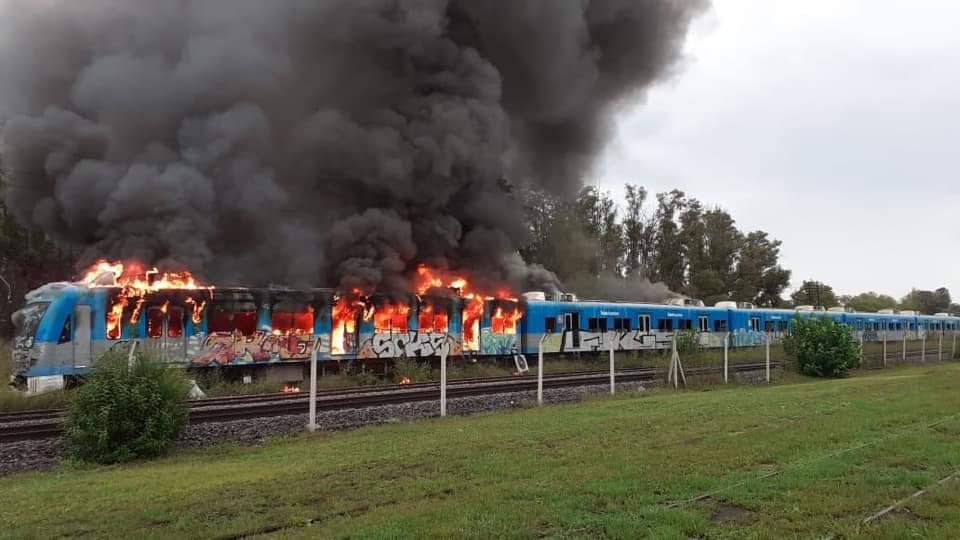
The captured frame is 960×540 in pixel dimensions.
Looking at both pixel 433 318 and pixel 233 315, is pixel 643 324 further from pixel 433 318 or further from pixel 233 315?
pixel 233 315

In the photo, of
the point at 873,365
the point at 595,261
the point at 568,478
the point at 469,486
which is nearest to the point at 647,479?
the point at 568,478

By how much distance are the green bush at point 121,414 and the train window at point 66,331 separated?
26.6ft

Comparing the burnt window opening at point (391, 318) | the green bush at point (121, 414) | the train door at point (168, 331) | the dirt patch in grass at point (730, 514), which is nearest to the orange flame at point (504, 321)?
the burnt window opening at point (391, 318)

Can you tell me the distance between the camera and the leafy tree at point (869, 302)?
94.2m

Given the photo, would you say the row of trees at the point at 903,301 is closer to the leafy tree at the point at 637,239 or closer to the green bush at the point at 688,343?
the leafy tree at the point at 637,239

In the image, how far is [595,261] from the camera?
6022 cm

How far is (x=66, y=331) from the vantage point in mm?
17031

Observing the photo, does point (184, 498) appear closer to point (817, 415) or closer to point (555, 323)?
point (817, 415)

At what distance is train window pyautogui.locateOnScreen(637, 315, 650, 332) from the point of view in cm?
3078

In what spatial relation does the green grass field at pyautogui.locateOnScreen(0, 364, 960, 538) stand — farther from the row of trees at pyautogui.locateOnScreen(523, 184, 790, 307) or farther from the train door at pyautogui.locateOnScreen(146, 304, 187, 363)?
the row of trees at pyautogui.locateOnScreen(523, 184, 790, 307)

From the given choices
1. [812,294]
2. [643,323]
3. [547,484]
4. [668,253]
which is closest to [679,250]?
[668,253]

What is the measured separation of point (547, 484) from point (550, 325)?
70.5ft

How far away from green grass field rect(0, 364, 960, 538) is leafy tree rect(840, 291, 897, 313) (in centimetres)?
9324

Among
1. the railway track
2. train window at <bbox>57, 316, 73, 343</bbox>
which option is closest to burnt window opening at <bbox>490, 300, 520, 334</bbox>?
the railway track
